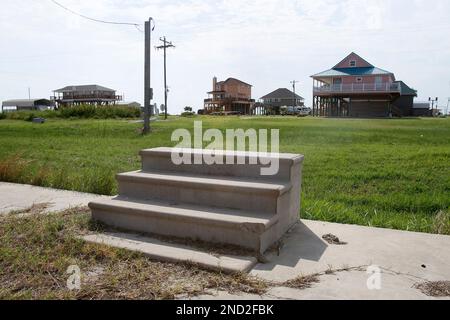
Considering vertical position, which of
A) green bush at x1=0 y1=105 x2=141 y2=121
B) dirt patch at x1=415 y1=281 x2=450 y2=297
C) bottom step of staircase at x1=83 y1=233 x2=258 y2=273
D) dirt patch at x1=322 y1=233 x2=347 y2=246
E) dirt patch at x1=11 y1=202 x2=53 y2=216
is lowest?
dirt patch at x1=415 y1=281 x2=450 y2=297

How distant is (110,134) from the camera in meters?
18.1

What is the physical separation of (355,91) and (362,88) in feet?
2.91

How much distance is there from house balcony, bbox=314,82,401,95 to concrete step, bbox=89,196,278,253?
1804 inches

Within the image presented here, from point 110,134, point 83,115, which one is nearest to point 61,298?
point 110,134

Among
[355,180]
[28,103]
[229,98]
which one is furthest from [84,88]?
[355,180]

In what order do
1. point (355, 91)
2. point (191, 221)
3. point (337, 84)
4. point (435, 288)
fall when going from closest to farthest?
point (435, 288) → point (191, 221) → point (355, 91) → point (337, 84)

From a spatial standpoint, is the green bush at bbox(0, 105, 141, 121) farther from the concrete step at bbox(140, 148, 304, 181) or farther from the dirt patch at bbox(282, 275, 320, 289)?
the dirt patch at bbox(282, 275, 320, 289)

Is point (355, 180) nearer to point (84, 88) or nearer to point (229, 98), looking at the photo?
point (229, 98)

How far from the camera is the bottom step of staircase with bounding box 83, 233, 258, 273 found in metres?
3.03

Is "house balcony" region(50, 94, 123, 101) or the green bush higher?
"house balcony" region(50, 94, 123, 101)

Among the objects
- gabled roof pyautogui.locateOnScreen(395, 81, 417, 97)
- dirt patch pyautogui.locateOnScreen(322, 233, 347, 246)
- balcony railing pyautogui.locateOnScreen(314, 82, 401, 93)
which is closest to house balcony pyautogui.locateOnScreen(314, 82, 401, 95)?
balcony railing pyautogui.locateOnScreen(314, 82, 401, 93)

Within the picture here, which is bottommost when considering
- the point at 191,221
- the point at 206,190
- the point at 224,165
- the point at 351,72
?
the point at 191,221

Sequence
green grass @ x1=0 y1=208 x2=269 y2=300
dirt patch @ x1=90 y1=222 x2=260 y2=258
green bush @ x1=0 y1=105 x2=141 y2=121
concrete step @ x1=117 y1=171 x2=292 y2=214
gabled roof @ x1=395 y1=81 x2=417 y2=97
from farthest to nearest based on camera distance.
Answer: gabled roof @ x1=395 y1=81 x2=417 y2=97, green bush @ x1=0 y1=105 x2=141 y2=121, concrete step @ x1=117 y1=171 x2=292 y2=214, dirt patch @ x1=90 y1=222 x2=260 y2=258, green grass @ x1=0 y1=208 x2=269 y2=300

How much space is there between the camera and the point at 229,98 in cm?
7700
